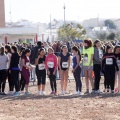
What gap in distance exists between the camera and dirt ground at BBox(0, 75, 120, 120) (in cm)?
1124

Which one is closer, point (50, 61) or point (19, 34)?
point (50, 61)

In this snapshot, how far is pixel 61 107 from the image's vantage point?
12742 mm

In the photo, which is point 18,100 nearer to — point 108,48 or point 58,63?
point 58,63

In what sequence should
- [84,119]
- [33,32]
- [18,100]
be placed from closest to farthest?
[84,119], [18,100], [33,32]

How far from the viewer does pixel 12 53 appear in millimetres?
16141

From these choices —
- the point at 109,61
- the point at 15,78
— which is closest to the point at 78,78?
the point at 109,61

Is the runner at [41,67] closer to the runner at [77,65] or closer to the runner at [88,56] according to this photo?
the runner at [77,65]

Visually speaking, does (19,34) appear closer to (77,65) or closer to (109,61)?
(77,65)

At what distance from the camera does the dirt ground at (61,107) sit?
11242 mm

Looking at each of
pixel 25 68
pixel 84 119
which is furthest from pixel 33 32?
pixel 84 119

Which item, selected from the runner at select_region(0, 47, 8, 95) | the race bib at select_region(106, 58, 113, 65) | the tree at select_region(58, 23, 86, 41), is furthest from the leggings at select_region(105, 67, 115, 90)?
the tree at select_region(58, 23, 86, 41)

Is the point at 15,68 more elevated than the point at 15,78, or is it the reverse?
the point at 15,68

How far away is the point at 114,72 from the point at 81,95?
1555mm

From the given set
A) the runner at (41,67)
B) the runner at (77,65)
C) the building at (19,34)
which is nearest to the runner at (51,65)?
the runner at (41,67)
